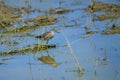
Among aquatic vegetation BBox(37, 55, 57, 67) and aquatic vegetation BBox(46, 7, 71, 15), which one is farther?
aquatic vegetation BBox(46, 7, 71, 15)

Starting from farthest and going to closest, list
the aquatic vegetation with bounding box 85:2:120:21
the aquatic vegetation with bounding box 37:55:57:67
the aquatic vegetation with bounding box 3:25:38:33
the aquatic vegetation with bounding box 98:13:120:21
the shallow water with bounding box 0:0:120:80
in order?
the aquatic vegetation with bounding box 85:2:120:21 → the aquatic vegetation with bounding box 98:13:120:21 → the aquatic vegetation with bounding box 3:25:38:33 → the aquatic vegetation with bounding box 37:55:57:67 → the shallow water with bounding box 0:0:120:80

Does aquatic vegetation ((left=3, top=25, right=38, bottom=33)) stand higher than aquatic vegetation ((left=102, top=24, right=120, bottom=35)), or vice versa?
aquatic vegetation ((left=102, top=24, right=120, bottom=35))

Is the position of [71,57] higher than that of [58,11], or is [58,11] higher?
[71,57]

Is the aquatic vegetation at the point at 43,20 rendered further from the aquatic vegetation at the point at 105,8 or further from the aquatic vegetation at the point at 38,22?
the aquatic vegetation at the point at 105,8

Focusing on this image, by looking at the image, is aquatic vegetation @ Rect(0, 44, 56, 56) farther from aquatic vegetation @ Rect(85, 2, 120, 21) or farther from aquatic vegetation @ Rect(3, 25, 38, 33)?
aquatic vegetation @ Rect(85, 2, 120, 21)

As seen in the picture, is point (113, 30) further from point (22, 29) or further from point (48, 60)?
point (48, 60)

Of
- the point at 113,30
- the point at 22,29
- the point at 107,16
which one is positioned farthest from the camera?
the point at 107,16

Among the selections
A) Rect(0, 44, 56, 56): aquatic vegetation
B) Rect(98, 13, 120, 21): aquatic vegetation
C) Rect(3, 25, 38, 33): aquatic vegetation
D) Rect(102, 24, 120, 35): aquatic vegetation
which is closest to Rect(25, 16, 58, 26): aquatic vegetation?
Rect(3, 25, 38, 33): aquatic vegetation

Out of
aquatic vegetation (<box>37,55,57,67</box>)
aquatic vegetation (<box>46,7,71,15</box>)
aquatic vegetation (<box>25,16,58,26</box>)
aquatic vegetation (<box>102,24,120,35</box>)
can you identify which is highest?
aquatic vegetation (<box>37,55,57,67</box>)


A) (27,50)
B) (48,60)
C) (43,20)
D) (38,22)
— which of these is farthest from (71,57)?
(43,20)
